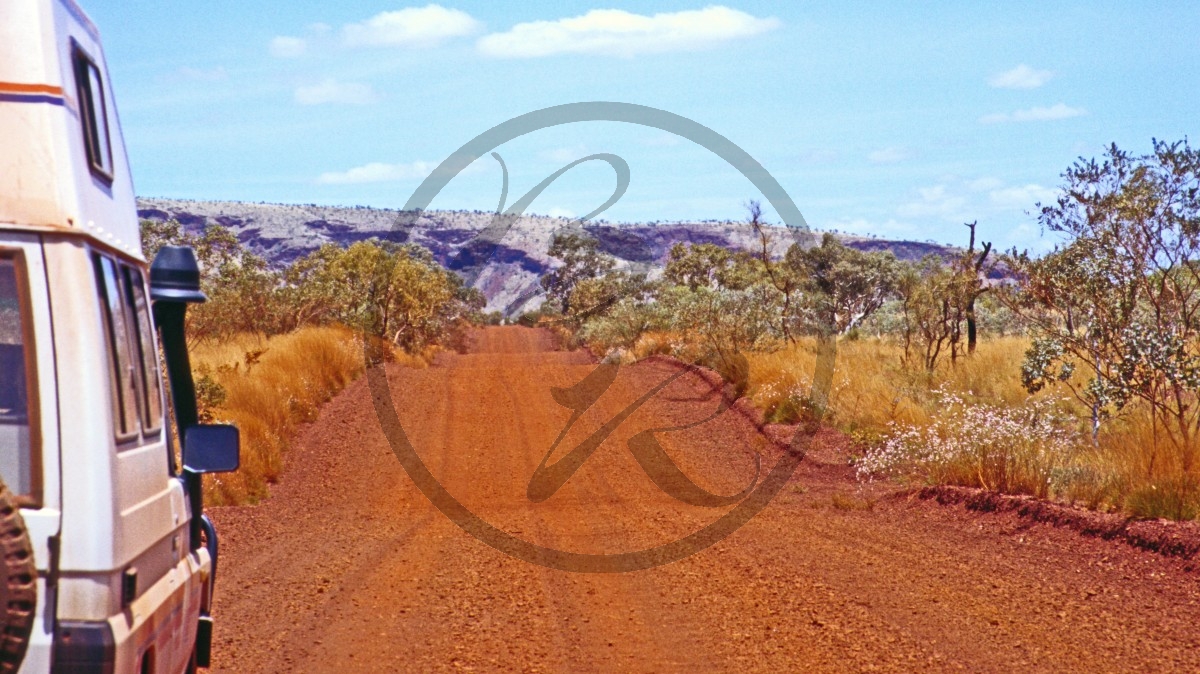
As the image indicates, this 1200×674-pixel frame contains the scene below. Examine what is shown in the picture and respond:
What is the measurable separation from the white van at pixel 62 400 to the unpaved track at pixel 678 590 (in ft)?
9.59

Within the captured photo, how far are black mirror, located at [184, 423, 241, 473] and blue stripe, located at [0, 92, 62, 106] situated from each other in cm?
147

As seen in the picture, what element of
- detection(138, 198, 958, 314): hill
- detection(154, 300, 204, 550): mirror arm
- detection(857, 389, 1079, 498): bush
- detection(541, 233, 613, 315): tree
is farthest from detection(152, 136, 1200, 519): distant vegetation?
detection(138, 198, 958, 314): hill

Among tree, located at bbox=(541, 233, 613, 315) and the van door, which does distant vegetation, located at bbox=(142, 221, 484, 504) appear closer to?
the van door

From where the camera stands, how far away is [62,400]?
9.37 feet

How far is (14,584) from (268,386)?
1404 centimetres

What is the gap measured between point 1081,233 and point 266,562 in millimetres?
8896

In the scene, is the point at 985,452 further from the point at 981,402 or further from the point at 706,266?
the point at 706,266

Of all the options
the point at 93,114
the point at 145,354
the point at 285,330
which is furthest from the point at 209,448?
the point at 285,330

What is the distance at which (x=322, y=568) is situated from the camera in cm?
832

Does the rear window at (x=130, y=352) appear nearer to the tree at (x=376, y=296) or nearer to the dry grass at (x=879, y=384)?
the dry grass at (x=879, y=384)

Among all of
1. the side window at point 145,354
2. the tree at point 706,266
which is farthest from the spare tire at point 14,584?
the tree at point 706,266

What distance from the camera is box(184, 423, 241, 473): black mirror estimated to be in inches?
164

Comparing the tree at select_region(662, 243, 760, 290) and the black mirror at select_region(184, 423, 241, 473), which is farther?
the tree at select_region(662, 243, 760, 290)

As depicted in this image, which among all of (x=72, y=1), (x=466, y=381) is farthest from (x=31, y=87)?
(x=466, y=381)
